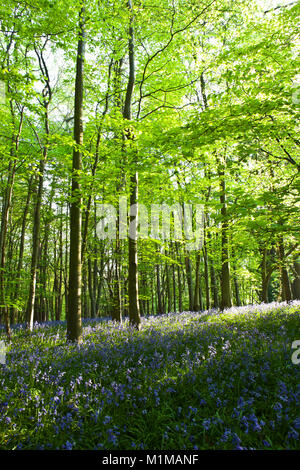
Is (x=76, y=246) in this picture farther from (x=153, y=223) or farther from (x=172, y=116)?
(x=153, y=223)

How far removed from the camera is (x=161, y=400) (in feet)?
11.7

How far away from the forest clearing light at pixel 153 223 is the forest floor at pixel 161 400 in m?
4.46

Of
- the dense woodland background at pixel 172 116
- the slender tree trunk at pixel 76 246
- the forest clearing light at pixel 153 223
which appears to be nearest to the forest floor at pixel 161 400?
the slender tree trunk at pixel 76 246

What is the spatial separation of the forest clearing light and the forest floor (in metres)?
4.46

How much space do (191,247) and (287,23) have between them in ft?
35.6

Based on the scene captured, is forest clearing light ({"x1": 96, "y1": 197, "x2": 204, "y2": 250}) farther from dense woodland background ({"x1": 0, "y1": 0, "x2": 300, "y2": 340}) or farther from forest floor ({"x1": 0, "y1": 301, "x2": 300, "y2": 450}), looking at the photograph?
forest floor ({"x1": 0, "y1": 301, "x2": 300, "y2": 450})

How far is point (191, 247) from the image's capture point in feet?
50.1

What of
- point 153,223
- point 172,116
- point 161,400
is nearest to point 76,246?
point 161,400

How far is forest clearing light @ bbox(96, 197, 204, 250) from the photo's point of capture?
30.7 feet

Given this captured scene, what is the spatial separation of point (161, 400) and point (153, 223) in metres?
12.2

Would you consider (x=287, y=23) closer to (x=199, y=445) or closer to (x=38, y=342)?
(x=199, y=445)
